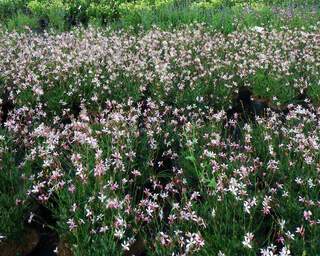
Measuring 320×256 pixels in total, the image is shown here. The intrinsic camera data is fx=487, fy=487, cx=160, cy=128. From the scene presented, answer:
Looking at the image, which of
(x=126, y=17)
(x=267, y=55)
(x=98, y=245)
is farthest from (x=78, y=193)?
(x=126, y=17)

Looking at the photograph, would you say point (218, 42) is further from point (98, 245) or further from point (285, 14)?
point (98, 245)

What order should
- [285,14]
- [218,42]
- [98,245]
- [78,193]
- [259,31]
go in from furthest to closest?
[285,14]
[259,31]
[218,42]
[78,193]
[98,245]

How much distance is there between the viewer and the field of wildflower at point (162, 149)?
13.0ft

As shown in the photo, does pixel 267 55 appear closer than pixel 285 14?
Yes

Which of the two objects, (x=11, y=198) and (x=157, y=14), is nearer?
(x=11, y=198)

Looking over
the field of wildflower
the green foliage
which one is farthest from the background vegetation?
the green foliage

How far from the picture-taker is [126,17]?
42.2 feet

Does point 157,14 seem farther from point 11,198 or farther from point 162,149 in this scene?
point 11,198

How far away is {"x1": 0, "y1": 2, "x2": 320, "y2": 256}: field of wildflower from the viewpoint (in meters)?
3.96

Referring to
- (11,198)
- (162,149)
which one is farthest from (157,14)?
(11,198)

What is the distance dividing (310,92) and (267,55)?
125cm

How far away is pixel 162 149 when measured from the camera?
6.02m

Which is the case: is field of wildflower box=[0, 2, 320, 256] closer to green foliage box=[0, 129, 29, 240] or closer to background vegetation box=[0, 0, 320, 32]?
green foliage box=[0, 129, 29, 240]

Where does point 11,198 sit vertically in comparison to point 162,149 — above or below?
above
